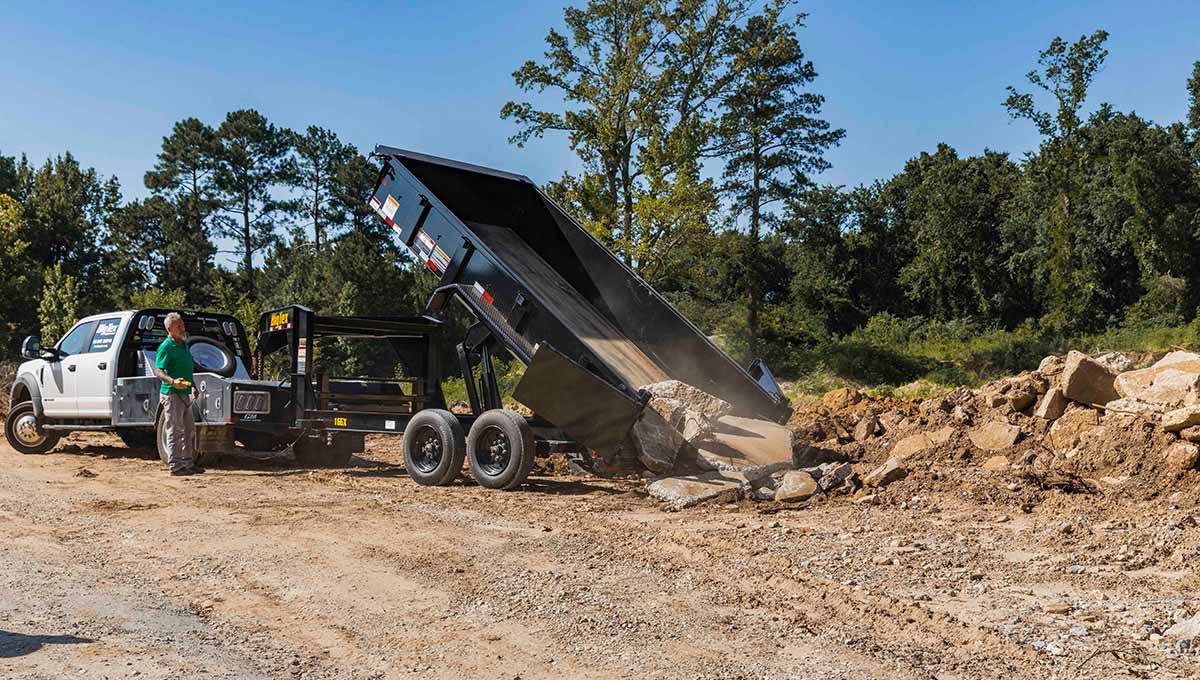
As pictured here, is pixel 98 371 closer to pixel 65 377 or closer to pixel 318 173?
pixel 65 377

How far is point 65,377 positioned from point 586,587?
10.2m

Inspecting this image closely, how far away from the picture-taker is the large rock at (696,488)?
29.7ft

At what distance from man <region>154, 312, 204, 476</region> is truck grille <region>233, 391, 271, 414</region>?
0.51m

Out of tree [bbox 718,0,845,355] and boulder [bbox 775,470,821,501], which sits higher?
tree [bbox 718,0,845,355]

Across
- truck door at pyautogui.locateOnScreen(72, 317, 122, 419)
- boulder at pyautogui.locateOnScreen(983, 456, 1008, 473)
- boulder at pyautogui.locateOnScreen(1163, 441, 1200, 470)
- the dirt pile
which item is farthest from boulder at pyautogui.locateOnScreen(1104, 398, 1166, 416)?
truck door at pyautogui.locateOnScreen(72, 317, 122, 419)

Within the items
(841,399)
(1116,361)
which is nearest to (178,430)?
(841,399)

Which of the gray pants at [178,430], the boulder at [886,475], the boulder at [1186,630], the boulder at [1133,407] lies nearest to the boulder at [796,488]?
the boulder at [886,475]

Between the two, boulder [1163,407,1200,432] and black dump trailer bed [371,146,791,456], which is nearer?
boulder [1163,407,1200,432]

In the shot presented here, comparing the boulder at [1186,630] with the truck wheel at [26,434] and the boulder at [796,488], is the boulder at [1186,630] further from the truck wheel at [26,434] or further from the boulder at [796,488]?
the truck wheel at [26,434]

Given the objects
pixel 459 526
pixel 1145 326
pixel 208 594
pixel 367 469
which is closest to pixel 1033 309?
pixel 1145 326

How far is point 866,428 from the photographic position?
12086 millimetres

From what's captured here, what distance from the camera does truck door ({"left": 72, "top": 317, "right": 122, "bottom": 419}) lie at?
41.0ft

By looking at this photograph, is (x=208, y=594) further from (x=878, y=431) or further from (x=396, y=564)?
(x=878, y=431)

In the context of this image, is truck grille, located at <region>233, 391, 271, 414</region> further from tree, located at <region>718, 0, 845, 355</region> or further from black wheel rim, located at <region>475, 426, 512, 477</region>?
tree, located at <region>718, 0, 845, 355</region>
